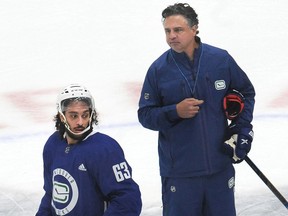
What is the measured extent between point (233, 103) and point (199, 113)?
6.0 inches

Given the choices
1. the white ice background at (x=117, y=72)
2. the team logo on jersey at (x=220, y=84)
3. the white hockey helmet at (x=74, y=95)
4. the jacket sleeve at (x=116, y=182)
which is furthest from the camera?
the white ice background at (x=117, y=72)

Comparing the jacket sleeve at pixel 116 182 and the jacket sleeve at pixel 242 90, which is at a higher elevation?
the jacket sleeve at pixel 242 90

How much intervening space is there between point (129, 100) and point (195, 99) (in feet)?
7.16

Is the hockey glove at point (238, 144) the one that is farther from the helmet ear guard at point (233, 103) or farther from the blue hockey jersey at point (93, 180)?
the blue hockey jersey at point (93, 180)

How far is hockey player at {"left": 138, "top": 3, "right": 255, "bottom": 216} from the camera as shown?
2.77 m

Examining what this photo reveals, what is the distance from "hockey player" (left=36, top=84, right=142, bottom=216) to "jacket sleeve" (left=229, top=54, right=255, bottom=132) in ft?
2.40

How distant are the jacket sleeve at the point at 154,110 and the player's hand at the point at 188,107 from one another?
3 centimetres

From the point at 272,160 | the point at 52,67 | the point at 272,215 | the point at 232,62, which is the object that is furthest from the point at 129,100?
the point at 232,62

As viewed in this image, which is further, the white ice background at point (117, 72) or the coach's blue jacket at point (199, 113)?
the white ice background at point (117, 72)

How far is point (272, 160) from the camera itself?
12.9 ft

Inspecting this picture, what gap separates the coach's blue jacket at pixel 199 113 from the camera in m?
2.78

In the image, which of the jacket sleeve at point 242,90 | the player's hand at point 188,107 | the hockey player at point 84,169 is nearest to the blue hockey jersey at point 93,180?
the hockey player at point 84,169

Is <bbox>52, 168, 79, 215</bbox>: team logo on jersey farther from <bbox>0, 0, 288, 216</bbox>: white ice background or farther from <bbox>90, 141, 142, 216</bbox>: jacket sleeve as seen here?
<bbox>0, 0, 288, 216</bbox>: white ice background

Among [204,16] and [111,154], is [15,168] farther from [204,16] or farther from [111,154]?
[204,16]
